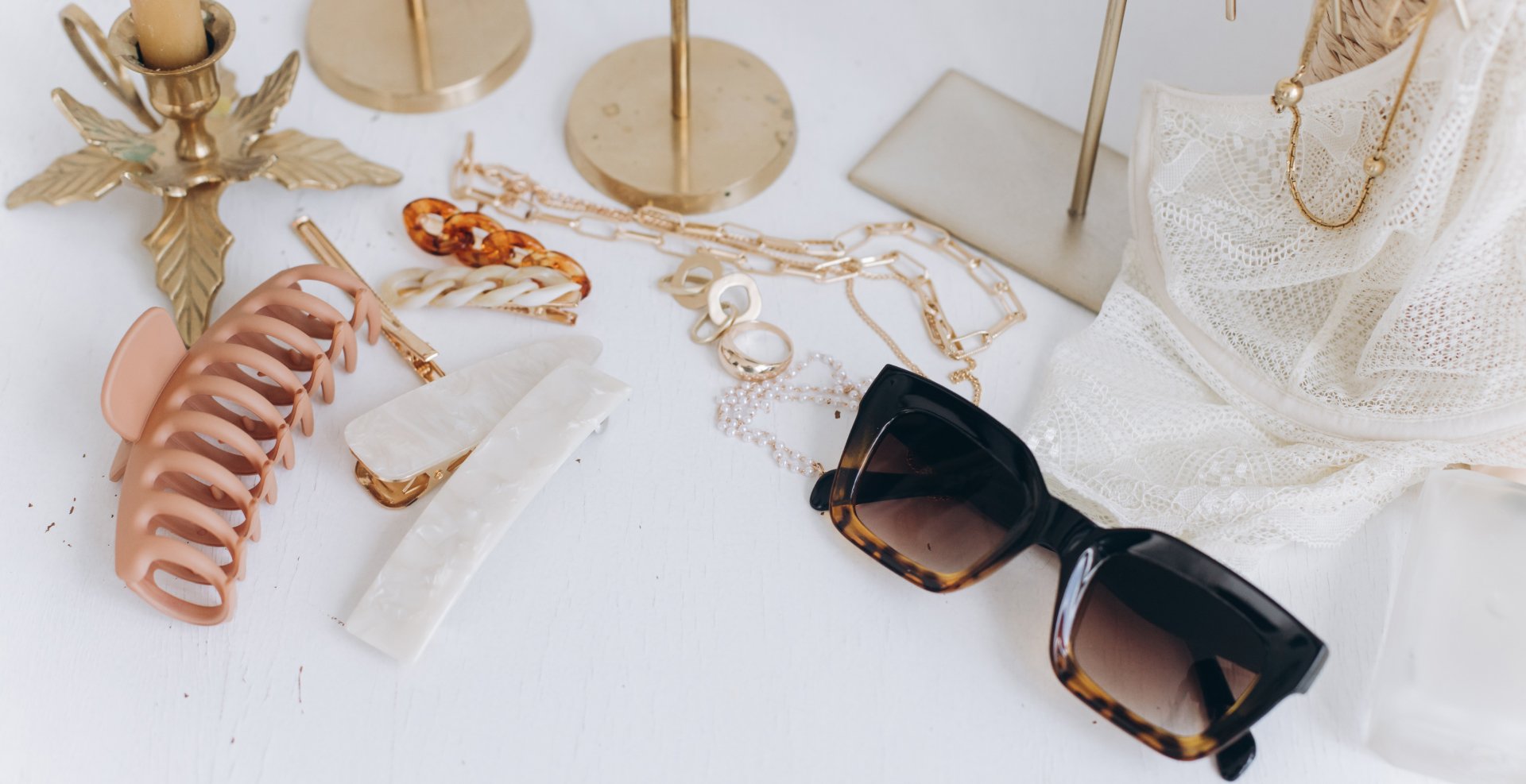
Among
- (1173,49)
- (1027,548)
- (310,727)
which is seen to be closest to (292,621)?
(310,727)

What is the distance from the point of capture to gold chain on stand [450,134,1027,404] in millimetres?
515

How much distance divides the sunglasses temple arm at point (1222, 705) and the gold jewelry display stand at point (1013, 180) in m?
0.17

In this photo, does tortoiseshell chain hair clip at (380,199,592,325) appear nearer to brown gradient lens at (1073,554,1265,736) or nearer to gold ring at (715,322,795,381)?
gold ring at (715,322,795,381)

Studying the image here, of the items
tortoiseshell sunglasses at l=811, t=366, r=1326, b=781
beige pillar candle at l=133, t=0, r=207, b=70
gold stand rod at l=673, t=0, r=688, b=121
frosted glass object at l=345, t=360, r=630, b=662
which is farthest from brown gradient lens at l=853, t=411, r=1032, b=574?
beige pillar candle at l=133, t=0, r=207, b=70

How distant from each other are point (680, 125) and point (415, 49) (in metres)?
0.14

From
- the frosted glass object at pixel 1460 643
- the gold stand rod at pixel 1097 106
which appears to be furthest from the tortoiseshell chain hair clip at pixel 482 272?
the frosted glass object at pixel 1460 643

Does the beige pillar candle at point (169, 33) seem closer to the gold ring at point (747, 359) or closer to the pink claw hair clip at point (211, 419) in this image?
the pink claw hair clip at point (211, 419)

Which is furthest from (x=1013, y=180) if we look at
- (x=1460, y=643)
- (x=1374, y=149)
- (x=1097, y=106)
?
(x=1460, y=643)

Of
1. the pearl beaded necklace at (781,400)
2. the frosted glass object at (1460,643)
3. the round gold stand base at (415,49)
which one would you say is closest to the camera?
the frosted glass object at (1460,643)

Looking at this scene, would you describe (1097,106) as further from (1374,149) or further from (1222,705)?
(1222,705)

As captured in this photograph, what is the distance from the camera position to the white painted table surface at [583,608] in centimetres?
40

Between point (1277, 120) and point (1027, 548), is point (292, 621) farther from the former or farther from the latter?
point (1277, 120)

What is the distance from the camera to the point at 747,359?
0.49 meters

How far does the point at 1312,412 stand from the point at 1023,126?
→ 0.66ft
